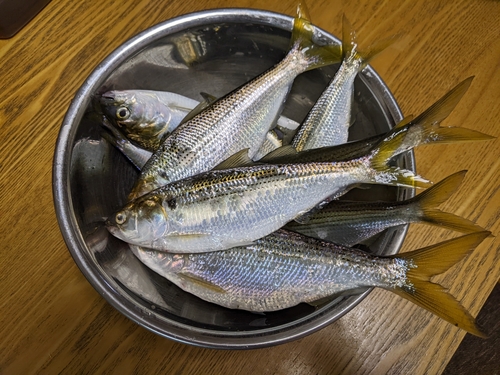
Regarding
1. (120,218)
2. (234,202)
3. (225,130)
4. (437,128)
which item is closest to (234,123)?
(225,130)

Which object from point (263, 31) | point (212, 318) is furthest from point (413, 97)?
point (212, 318)

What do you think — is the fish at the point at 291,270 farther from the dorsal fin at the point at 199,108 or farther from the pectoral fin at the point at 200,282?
the dorsal fin at the point at 199,108

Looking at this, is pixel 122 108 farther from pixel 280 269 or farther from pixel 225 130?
pixel 280 269

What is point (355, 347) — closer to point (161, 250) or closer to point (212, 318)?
point (212, 318)

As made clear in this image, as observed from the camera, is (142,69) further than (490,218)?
No

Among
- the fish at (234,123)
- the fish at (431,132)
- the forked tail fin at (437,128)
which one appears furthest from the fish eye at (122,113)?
the forked tail fin at (437,128)
